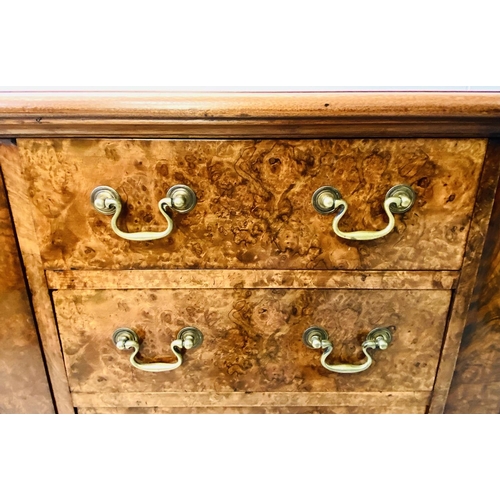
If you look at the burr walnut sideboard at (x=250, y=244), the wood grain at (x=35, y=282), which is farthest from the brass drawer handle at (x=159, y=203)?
the wood grain at (x=35, y=282)

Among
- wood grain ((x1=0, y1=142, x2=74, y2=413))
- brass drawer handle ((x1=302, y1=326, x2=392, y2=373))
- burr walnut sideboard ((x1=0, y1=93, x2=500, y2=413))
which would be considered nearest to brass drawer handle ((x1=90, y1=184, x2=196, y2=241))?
burr walnut sideboard ((x1=0, y1=93, x2=500, y2=413))

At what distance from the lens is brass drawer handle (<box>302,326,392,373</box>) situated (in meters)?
0.62

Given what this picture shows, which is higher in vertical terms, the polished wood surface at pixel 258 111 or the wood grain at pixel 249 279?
the polished wood surface at pixel 258 111

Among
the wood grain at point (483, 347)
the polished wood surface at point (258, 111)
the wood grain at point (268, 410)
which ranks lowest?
the wood grain at point (268, 410)

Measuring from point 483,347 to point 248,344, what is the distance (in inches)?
14.9

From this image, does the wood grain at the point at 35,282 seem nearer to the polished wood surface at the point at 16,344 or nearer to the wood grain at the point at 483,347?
the polished wood surface at the point at 16,344

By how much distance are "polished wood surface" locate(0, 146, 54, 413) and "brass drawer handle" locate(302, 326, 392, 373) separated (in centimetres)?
43

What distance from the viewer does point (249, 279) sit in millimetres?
607

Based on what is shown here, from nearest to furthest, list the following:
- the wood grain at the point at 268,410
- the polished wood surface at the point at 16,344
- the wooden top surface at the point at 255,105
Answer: the wooden top surface at the point at 255,105 → the polished wood surface at the point at 16,344 → the wood grain at the point at 268,410

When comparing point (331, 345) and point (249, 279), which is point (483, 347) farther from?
point (249, 279)

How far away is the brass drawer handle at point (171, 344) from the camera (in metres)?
0.62

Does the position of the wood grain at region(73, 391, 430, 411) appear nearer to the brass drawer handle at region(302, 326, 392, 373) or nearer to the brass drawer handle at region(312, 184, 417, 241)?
the brass drawer handle at region(302, 326, 392, 373)

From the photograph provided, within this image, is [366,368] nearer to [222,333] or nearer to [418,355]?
[418,355]

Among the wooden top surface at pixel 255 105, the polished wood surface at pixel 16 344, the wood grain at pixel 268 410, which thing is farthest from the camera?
the wood grain at pixel 268 410
